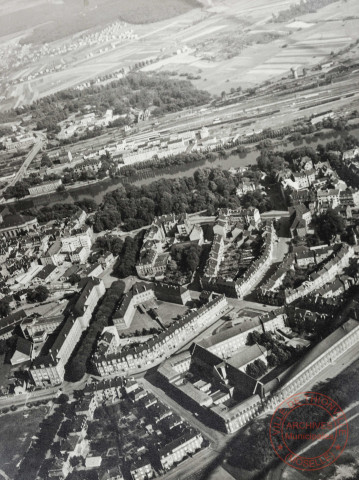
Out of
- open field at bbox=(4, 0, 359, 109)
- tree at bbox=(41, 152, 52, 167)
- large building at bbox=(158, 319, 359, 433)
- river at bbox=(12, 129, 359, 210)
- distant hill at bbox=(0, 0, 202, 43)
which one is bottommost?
river at bbox=(12, 129, 359, 210)

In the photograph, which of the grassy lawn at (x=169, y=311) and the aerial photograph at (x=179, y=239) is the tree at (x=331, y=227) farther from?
the grassy lawn at (x=169, y=311)

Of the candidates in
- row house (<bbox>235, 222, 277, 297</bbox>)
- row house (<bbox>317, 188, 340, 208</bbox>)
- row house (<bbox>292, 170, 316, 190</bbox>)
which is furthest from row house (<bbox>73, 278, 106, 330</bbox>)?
row house (<bbox>292, 170, 316, 190</bbox>)

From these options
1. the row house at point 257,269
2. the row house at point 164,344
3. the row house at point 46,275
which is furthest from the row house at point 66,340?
the row house at point 257,269

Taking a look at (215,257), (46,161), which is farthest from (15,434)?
(46,161)

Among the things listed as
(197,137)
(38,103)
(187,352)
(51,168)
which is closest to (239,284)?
(187,352)

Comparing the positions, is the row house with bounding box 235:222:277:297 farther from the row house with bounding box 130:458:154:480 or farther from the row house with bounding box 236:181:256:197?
the row house with bounding box 130:458:154:480

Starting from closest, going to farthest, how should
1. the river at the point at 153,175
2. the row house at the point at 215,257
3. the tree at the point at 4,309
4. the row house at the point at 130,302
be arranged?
the row house at the point at 130,302 < the row house at the point at 215,257 < the tree at the point at 4,309 < the river at the point at 153,175

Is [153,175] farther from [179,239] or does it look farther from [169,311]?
[169,311]
